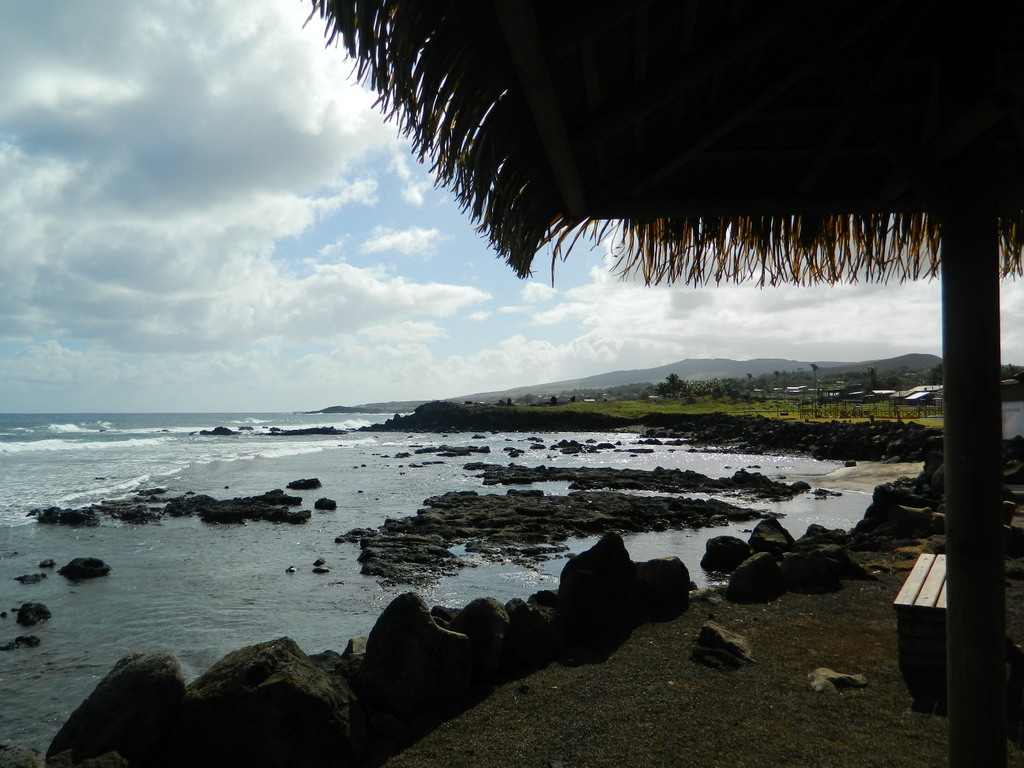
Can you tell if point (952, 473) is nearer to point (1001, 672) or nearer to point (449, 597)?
point (1001, 672)

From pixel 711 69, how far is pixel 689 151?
559mm

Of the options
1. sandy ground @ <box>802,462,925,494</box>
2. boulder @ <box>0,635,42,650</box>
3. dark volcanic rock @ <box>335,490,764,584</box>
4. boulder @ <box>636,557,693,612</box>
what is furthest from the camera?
sandy ground @ <box>802,462,925,494</box>

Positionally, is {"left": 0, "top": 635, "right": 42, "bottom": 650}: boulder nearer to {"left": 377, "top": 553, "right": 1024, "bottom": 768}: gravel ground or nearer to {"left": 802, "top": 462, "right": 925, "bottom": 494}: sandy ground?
{"left": 377, "top": 553, "right": 1024, "bottom": 768}: gravel ground

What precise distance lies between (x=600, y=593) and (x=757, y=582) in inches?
85.4

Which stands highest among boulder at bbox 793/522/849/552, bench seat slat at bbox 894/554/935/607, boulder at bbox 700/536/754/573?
bench seat slat at bbox 894/554/935/607

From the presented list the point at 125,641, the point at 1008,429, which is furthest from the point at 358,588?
the point at 1008,429

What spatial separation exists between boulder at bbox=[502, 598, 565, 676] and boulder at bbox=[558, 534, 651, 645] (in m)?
0.32

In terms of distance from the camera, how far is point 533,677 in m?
5.95

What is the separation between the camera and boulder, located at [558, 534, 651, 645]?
6906 mm

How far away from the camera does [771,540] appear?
1088cm

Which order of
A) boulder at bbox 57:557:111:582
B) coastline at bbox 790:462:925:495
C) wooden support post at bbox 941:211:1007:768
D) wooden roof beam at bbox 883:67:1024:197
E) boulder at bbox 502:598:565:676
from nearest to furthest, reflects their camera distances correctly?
wooden roof beam at bbox 883:67:1024:197 → wooden support post at bbox 941:211:1007:768 → boulder at bbox 502:598:565:676 → boulder at bbox 57:557:111:582 → coastline at bbox 790:462:925:495

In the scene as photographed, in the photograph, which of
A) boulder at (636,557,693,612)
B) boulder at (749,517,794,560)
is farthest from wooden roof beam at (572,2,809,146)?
boulder at (749,517,794,560)

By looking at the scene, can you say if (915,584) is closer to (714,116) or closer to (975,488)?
(975,488)

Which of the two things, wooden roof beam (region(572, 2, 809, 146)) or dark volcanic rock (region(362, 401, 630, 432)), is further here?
dark volcanic rock (region(362, 401, 630, 432))
